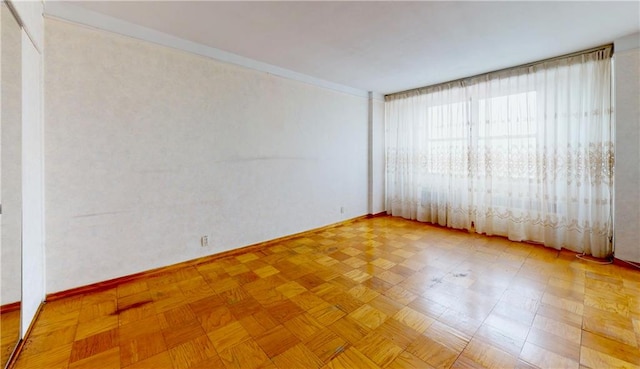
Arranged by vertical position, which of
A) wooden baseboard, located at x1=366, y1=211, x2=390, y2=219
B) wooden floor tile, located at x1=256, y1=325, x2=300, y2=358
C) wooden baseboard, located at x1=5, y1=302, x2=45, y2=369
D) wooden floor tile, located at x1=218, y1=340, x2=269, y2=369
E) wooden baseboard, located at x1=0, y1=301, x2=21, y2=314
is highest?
wooden baseboard, located at x1=366, y1=211, x2=390, y2=219

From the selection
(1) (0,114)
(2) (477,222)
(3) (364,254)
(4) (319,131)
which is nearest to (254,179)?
(4) (319,131)

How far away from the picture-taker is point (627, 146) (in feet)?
9.13

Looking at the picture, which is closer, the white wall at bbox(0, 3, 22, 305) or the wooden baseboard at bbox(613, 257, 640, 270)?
the white wall at bbox(0, 3, 22, 305)

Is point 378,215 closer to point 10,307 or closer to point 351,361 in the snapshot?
point 351,361

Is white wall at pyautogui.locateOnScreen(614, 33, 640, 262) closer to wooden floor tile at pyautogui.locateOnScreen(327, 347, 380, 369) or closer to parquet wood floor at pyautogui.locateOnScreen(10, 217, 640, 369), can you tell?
parquet wood floor at pyautogui.locateOnScreen(10, 217, 640, 369)

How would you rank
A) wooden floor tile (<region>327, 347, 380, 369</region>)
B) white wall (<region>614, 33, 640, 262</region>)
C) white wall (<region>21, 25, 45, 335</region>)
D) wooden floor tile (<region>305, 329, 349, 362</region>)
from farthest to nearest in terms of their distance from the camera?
white wall (<region>614, 33, 640, 262</region>) → white wall (<region>21, 25, 45, 335</region>) → wooden floor tile (<region>305, 329, 349, 362</region>) → wooden floor tile (<region>327, 347, 380, 369</region>)

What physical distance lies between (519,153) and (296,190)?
320 centimetres

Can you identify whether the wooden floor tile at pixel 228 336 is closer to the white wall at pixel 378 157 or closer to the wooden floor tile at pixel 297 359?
the wooden floor tile at pixel 297 359

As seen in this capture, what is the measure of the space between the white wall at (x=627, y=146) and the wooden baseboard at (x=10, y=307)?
5.30 metres

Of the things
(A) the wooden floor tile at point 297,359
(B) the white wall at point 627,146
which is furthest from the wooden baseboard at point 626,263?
(A) the wooden floor tile at point 297,359

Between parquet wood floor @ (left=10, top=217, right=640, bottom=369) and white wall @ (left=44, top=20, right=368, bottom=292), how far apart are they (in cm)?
38

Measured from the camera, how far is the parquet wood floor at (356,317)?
157 centimetres

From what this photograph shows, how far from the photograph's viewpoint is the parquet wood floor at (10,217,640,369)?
5.15ft

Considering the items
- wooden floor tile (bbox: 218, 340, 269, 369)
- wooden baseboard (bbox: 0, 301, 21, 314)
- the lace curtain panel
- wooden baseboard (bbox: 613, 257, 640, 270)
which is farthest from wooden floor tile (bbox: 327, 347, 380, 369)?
the lace curtain panel
